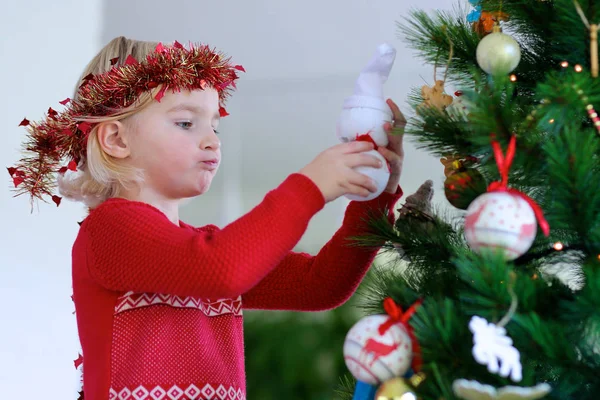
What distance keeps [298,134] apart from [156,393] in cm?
149

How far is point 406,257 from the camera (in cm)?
78

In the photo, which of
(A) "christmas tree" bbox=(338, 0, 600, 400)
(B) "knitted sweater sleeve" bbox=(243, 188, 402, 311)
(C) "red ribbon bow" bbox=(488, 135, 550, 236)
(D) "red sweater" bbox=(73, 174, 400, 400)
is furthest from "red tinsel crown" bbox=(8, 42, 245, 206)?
(C) "red ribbon bow" bbox=(488, 135, 550, 236)

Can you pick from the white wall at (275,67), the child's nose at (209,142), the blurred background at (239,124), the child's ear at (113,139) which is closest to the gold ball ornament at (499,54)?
the child's nose at (209,142)

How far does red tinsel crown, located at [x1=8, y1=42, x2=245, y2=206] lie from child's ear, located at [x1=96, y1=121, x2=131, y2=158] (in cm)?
2

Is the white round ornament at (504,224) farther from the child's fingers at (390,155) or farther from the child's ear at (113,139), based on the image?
the child's ear at (113,139)

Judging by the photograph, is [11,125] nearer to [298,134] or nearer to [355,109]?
[298,134]

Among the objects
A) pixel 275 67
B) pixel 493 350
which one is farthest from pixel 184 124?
pixel 275 67

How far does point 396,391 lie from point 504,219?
157 mm

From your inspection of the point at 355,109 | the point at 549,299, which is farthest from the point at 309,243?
the point at 549,299

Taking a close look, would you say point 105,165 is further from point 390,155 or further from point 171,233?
point 390,155

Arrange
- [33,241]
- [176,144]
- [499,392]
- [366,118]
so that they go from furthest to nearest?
[33,241]
[176,144]
[366,118]
[499,392]

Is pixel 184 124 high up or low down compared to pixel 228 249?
up

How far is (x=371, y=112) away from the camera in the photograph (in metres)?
0.79

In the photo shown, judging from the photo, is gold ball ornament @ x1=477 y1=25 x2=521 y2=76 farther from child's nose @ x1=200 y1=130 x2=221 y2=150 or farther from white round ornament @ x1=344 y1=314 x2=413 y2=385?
child's nose @ x1=200 y1=130 x2=221 y2=150
